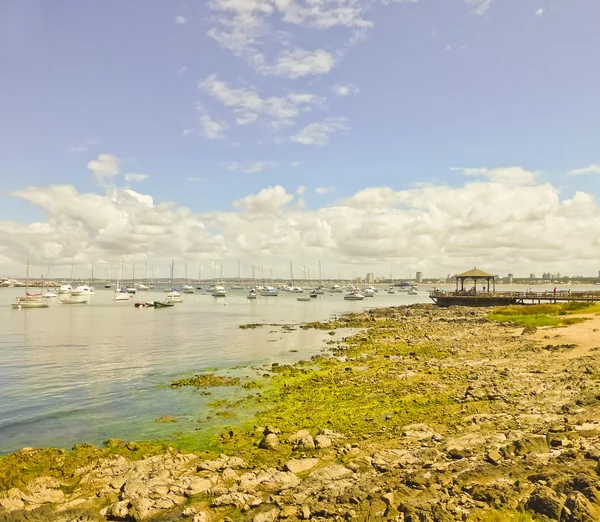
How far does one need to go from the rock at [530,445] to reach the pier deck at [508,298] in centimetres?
7555

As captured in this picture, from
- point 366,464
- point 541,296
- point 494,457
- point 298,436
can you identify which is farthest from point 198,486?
point 541,296

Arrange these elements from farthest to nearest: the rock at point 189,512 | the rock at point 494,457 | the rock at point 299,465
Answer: the rock at point 299,465, the rock at point 494,457, the rock at point 189,512

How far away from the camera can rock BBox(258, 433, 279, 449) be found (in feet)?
48.8

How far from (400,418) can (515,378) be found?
363 inches

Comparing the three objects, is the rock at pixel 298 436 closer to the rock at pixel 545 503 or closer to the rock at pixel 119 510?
the rock at pixel 119 510

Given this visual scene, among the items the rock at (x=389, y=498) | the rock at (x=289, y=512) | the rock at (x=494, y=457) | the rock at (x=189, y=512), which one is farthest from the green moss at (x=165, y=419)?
the rock at (x=494, y=457)

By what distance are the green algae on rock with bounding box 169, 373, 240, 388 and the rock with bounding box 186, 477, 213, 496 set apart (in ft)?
48.1

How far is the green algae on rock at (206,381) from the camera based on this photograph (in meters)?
26.9

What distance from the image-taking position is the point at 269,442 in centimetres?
1499

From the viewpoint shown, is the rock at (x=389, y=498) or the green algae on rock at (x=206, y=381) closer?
the rock at (x=389, y=498)

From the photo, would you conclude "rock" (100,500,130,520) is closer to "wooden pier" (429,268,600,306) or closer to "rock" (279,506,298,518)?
"rock" (279,506,298,518)

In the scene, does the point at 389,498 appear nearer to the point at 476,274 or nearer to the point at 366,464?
the point at 366,464

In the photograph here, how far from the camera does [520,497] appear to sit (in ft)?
30.5

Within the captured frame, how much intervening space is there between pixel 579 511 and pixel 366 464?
5.71m
